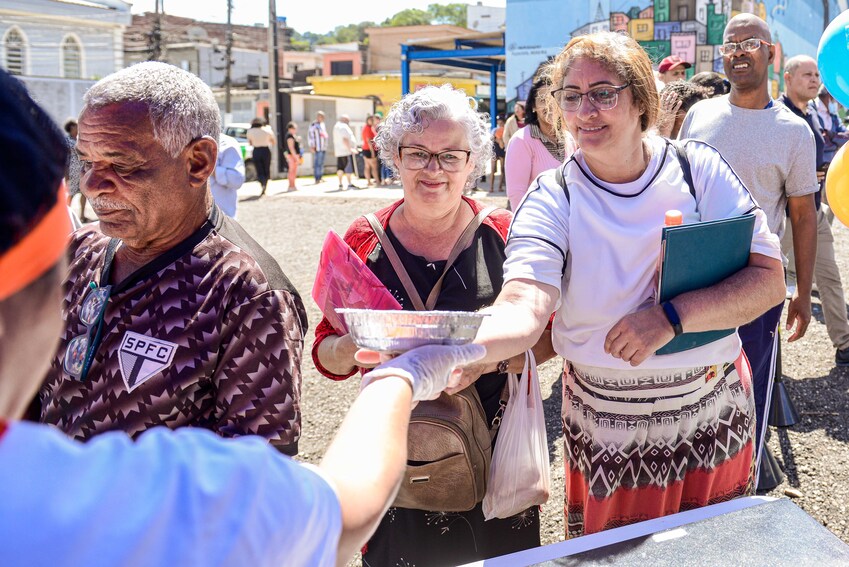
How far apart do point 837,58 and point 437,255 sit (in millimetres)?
1779

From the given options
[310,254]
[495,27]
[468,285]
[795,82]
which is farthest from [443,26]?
[468,285]

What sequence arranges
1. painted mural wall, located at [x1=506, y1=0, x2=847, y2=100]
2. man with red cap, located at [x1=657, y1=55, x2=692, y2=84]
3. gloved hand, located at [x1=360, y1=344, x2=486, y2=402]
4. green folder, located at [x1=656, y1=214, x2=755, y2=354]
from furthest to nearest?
painted mural wall, located at [x1=506, y1=0, x2=847, y2=100] → man with red cap, located at [x1=657, y1=55, x2=692, y2=84] → green folder, located at [x1=656, y1=214, x2=755, y2=354] → gloved hand, located at [x1=360, y1=344, x2=486, y2=402]

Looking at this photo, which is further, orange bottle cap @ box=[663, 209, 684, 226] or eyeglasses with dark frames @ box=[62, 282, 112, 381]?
orange bottle cap @ box=[663, 209, 684, 226]

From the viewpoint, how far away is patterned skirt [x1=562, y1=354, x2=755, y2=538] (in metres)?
2.17

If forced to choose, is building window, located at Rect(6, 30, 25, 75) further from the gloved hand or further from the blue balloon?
the gloved hand

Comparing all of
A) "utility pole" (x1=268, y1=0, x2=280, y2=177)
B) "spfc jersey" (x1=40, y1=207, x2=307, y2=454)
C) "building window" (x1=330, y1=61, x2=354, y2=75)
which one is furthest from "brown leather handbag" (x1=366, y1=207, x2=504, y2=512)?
"building window" (x1=330, y1=61, x2=354, y2=75)

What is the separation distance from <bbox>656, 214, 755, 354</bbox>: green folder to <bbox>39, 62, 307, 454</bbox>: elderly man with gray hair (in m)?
0.96

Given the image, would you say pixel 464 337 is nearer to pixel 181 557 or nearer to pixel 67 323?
pixel 181 557

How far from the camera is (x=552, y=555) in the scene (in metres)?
1.69

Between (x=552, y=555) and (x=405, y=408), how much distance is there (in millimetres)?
722

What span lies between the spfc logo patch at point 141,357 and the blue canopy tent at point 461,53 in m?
19.0

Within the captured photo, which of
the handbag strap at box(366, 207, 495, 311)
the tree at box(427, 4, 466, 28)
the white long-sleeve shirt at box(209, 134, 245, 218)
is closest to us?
Result: the handbag strap at box(366, 207, 495, 311)

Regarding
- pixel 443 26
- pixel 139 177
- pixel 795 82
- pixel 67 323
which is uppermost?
pixel 443 26

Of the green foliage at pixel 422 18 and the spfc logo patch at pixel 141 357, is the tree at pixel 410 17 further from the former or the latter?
the spfc logo patch at pixel 141 357
